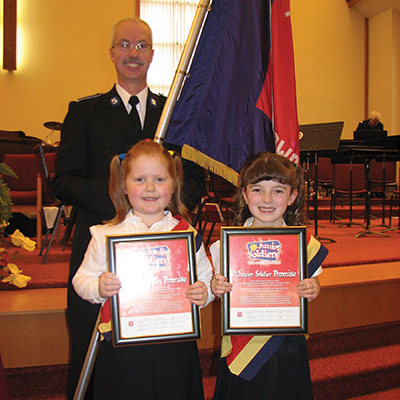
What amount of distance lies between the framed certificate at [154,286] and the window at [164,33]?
9.20 meters

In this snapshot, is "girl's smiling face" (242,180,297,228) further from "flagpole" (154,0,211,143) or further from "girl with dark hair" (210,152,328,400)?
"flagpole" (154,0,211,143)

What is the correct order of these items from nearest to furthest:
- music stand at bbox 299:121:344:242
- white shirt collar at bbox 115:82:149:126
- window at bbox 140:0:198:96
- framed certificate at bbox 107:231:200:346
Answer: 1. framed certificate at bbox 107:231:200:346
2. white shirt collar at bbox 115:82:149:126
3. music stand at bbox 299:121:344:242
4. window at bbox 140:0:198:96

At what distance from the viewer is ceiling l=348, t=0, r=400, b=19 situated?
1064cm

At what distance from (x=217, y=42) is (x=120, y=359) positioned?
4.58ft

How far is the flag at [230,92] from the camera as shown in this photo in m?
1.85

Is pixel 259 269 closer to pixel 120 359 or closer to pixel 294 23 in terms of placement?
pixel 120 359

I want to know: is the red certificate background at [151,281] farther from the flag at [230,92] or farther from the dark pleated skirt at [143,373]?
the flag at [230,92]

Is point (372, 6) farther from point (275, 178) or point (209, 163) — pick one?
point (275, 178)

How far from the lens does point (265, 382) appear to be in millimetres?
1502

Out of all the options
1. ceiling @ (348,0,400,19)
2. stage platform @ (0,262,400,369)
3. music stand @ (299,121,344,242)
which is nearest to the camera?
stage platform @ (0,262,400,369)

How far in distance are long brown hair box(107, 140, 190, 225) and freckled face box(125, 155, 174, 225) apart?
0.02 meters

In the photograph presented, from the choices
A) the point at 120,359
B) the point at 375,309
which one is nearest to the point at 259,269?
the point at 120,359

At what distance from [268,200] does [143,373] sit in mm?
742

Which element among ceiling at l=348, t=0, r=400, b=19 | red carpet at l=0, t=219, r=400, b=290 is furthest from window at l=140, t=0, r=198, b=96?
red carpet at l=0, t=219, r=400, b=290
